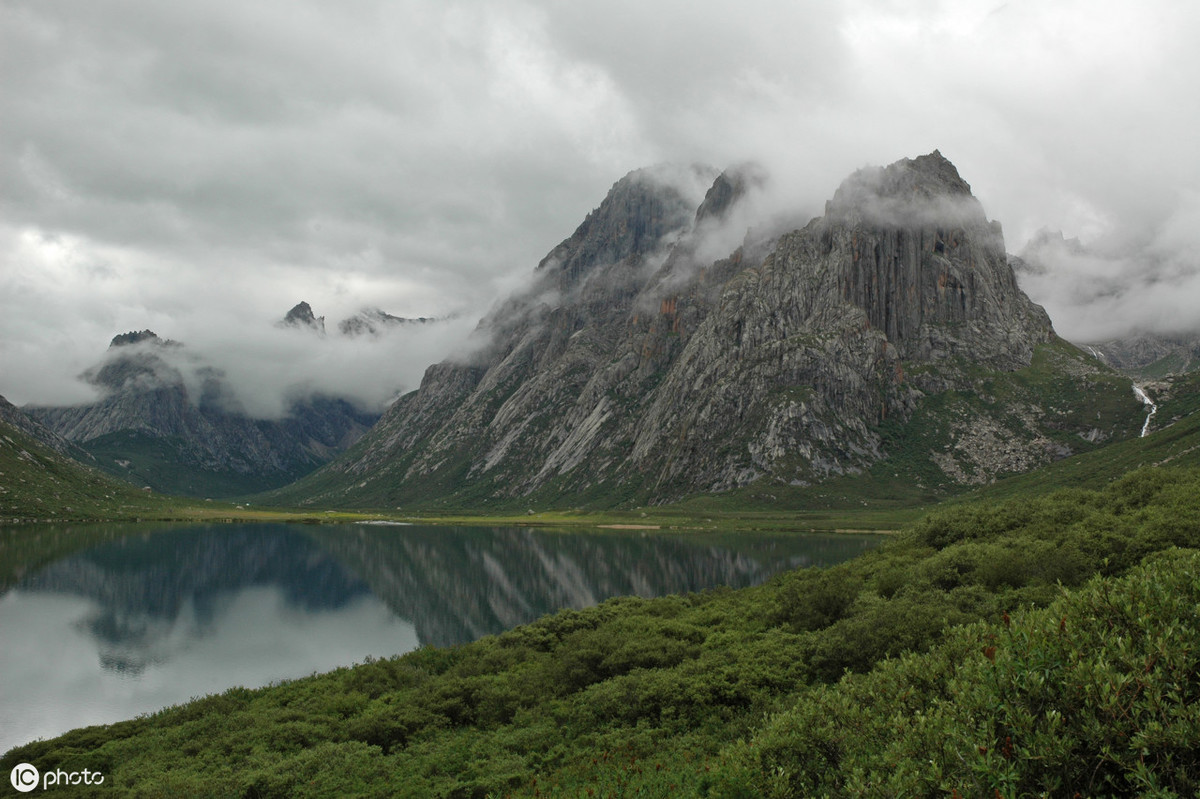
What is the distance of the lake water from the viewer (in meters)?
49.6

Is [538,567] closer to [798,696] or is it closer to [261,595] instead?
[261,595]

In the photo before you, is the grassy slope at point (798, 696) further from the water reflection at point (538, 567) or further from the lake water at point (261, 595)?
the water reflection at point (538, 567)

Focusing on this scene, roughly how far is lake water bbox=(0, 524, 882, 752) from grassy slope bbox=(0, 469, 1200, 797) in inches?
651

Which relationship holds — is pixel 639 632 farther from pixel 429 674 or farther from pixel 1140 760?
pixel 1140 760

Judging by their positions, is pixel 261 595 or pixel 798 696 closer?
pixel 798 696

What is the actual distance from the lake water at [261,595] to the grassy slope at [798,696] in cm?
1654

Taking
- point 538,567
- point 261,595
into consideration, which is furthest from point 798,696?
point 538,567

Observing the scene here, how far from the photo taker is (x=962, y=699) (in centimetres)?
1154

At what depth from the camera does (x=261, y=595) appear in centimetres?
9088

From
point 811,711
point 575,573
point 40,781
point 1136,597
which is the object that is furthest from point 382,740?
point 575,573

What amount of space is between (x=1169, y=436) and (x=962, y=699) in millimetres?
197773

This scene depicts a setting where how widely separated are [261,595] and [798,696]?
87.8 m

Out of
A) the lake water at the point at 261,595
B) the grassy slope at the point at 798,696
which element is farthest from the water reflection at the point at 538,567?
the grassy slope at the point at 798,696

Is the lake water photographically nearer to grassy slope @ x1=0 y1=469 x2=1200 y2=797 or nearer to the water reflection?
the water reflection
